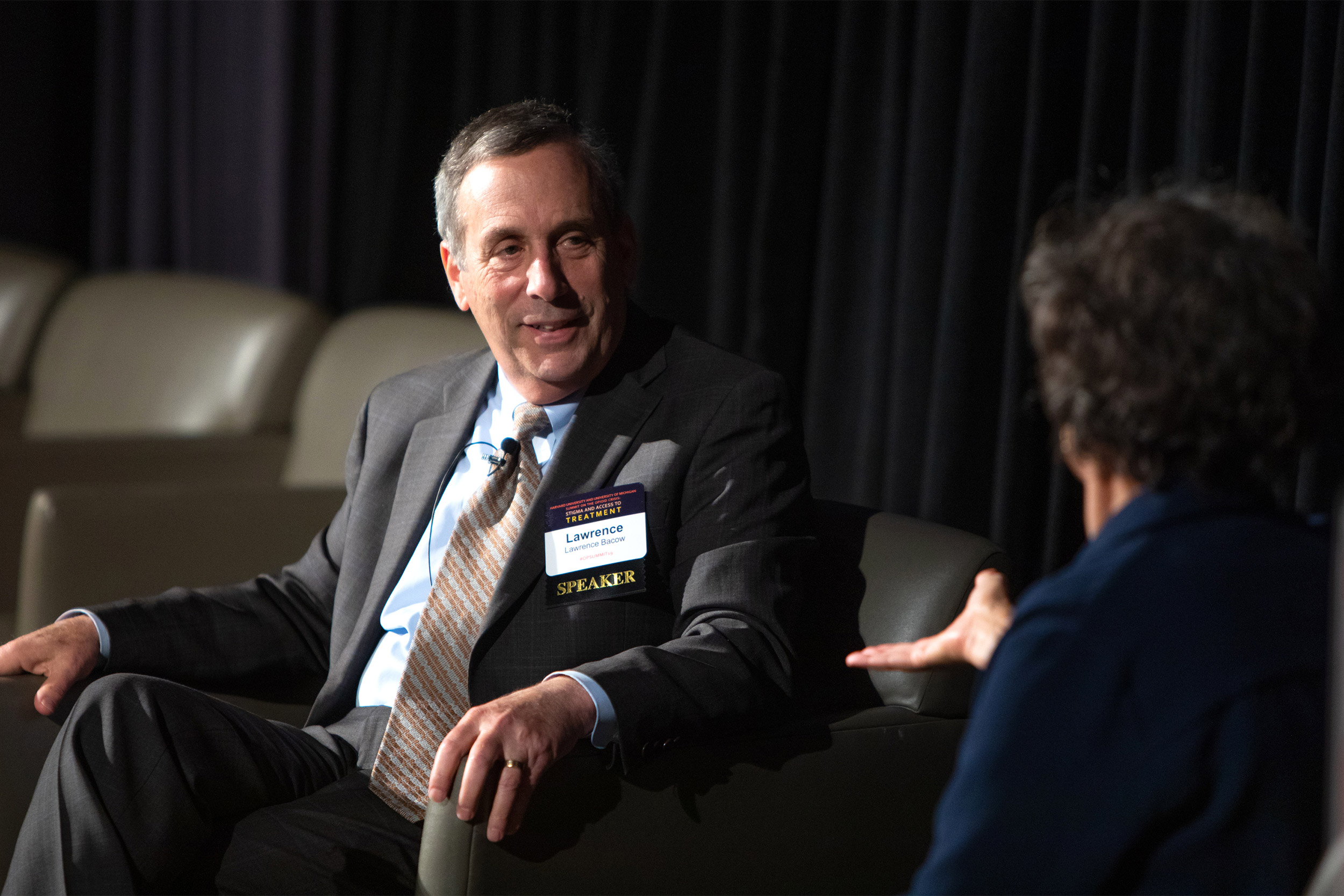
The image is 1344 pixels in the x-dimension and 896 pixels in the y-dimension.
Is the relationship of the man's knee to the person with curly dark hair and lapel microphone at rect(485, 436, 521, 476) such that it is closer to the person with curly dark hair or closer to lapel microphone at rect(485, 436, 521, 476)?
lapel microphone at rect(485, 436, 521, 476)

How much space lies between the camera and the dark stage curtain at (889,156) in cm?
188

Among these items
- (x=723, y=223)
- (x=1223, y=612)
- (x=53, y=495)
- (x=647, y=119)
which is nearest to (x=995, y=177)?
(x=723, y=223)

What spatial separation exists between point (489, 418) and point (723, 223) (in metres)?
0.95

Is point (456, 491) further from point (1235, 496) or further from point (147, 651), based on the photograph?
point (1235, 496)

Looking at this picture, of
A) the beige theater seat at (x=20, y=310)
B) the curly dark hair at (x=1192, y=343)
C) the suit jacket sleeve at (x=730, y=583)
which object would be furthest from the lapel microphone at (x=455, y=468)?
the beige theater seat at (x=20, y=310)

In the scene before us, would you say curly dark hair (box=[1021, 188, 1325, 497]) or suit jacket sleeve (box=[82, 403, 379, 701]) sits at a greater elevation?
curly dark hair (box=[1021, 188, 1325, 497])

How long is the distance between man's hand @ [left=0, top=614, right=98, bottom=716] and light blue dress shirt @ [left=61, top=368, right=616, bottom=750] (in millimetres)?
17

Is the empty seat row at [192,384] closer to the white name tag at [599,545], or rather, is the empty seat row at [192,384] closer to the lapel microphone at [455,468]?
the lapel microphone at [455,468]

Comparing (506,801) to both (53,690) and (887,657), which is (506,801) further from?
(53,690)

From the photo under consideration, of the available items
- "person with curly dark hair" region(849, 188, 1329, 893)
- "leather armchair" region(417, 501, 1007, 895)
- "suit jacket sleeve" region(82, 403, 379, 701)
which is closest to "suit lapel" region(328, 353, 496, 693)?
"suit jacket sleeve" region(82, 403, 379, 701)

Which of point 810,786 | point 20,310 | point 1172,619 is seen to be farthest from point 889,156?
point 20,310

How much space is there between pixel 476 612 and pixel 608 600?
169 mm

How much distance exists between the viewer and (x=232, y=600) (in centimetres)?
180

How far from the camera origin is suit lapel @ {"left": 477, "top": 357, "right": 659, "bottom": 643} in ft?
5.04
